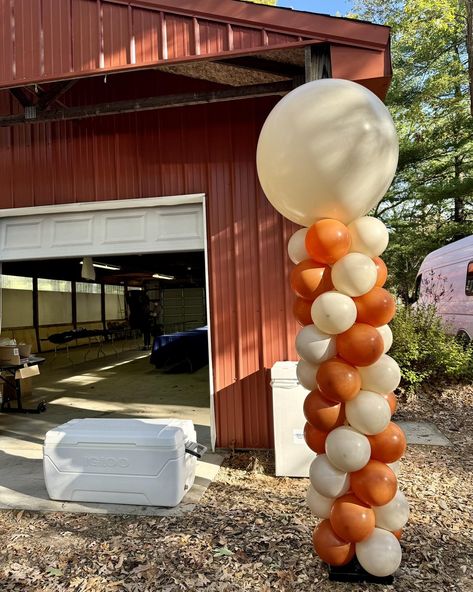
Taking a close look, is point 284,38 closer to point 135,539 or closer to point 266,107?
point 266,107

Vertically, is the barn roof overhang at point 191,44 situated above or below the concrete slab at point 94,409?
above

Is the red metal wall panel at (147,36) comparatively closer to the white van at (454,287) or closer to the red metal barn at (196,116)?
the red metal barn at (196,116)

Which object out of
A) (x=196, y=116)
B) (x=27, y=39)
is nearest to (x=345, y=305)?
(x=196, y=116)

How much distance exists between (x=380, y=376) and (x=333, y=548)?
0.98 m

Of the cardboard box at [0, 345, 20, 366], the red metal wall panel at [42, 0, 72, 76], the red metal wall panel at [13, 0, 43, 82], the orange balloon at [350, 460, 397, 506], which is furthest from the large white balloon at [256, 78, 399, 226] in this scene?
the cardboard box at [0, 345, 20, 366]

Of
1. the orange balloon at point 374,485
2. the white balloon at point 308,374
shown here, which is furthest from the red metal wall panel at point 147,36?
the orange balloon at point 374,485

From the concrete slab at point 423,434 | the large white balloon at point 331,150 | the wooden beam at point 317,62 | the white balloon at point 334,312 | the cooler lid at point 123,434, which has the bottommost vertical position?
the concrete slab at point 423,434

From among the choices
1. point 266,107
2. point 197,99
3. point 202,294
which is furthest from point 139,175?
point 202,294

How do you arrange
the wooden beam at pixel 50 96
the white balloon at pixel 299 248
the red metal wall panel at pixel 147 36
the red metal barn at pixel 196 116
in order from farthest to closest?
the wooden beam at pixel 50 96 → the red metal wall panel at pixel 147 36 → the red metal barn at pixel 196 116 → the white balloon at pixel 299 248

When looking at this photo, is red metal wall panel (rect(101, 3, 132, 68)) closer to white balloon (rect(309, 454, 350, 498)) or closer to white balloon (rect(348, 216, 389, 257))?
white balloon (rect(348, 216, 389, 257))

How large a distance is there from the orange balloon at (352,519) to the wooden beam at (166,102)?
3.66m

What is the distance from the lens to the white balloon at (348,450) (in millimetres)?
2211

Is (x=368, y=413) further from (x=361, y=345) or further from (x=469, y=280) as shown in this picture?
(x=469, y=280)

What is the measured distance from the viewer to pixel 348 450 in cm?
221
